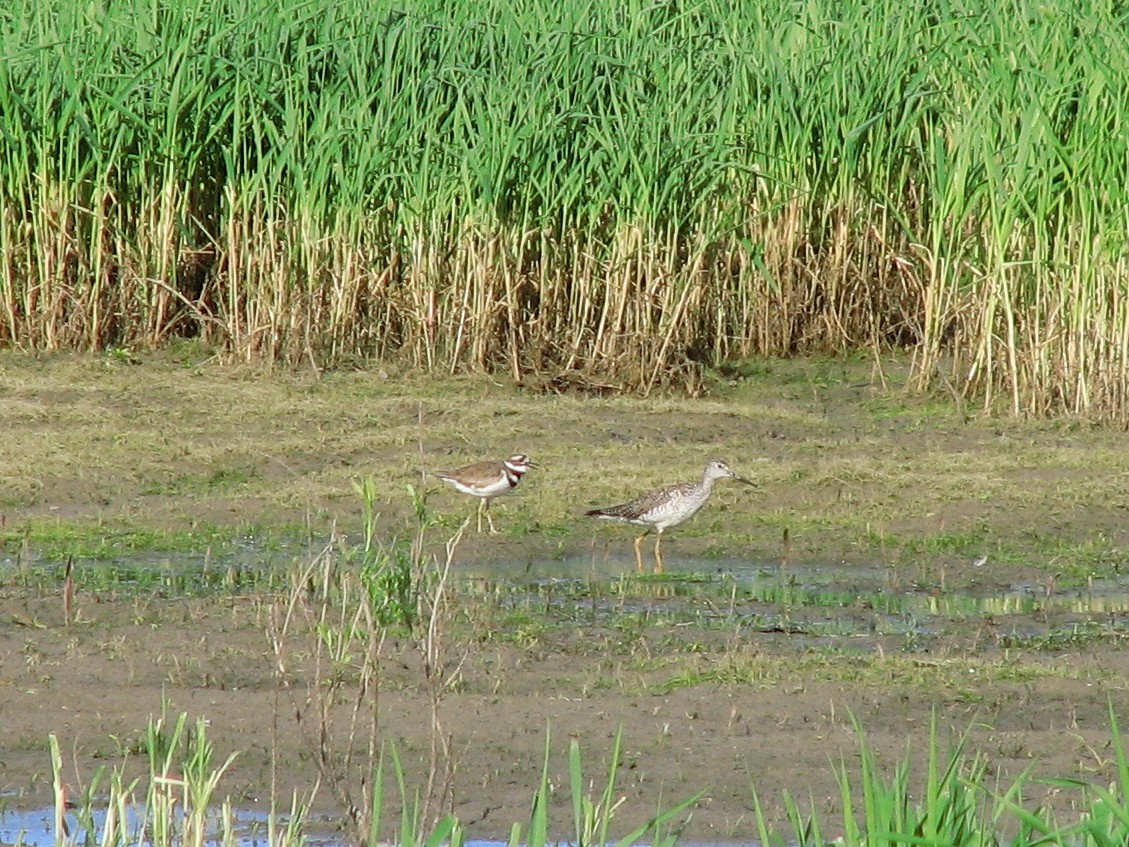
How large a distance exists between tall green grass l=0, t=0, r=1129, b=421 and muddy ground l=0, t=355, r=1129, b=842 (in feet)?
1.44

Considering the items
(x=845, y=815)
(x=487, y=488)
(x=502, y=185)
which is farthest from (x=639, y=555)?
(x=845, y=815)

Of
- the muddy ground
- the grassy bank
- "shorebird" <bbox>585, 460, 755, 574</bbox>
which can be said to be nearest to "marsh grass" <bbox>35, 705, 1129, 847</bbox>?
the muddy ground

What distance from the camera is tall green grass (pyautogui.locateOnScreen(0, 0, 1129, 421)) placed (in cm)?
1188

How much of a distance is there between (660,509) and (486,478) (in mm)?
907

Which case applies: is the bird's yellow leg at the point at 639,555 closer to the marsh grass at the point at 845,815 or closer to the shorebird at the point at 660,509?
the shorebird at the point at 660,509

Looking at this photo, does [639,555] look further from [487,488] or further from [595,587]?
[487,488]

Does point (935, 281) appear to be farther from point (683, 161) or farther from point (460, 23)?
point (460, 23)

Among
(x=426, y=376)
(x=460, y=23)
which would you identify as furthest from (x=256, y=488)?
(x=460, y=23)

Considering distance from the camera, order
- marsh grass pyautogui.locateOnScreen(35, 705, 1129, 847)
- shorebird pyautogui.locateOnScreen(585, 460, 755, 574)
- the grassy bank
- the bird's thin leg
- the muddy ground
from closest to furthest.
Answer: marsh grass pyautogui.locateOnScreen(35, 705, 1129, 847)
the muddy ground
the bird's thin leg
shorebird pyautogui.locateOnScreen(585, 460, 755, 574)
the grassy bank

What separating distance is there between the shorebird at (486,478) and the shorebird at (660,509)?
45 centimetres

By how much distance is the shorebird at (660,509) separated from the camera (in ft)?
30.0

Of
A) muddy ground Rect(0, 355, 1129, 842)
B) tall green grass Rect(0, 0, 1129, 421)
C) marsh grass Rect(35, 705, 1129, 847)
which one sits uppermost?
tall green grass Rect(0, 0, 1129, 421)

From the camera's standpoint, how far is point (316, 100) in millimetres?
12516

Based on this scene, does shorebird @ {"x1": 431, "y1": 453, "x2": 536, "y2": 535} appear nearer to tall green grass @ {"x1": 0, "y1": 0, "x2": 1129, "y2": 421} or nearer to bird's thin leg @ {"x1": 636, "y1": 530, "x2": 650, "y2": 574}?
bird's thin leg @ {"x1": 636, "y1": 530, "x2": 650, "y2": 574}
